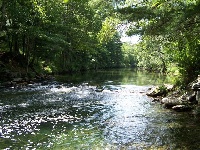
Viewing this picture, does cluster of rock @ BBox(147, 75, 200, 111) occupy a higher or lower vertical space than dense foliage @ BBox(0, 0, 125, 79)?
lower

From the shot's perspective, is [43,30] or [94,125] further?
[43,30]

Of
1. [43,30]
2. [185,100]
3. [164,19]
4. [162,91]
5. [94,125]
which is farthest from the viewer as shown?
[43,30]

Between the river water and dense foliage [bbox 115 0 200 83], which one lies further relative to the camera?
dense foliage [bbox 115 0 200 83]

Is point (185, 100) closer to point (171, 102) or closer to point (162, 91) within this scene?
point (171, 102)

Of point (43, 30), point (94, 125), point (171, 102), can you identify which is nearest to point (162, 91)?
point (171, 102)

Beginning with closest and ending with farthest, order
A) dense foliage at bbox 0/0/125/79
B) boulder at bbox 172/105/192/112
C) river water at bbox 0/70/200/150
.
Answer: river water at bbox 0/70/200/150 → boulder at bbox 172/105/192/112 → dense foliage at bbox 0/0/125/79

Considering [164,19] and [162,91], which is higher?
[164,19]

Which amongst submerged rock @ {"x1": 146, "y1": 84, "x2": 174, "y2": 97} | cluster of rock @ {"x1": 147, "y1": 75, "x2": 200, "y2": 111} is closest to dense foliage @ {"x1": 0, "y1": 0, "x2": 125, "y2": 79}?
cluster of rock @ {"x1": 147, "y1": 75, "x2": 200, "y2": 111}

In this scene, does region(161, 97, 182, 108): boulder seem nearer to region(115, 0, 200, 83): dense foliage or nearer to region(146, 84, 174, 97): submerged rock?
region(146, 84, 174, 97): submerged rock

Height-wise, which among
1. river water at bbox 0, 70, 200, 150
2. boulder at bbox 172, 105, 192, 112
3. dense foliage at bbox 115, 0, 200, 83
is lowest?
river water at bbox 0, 70, 200, 150

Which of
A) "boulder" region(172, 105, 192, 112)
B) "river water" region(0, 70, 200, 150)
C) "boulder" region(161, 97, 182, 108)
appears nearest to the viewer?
"river water" region(0, 70, 200, 150)

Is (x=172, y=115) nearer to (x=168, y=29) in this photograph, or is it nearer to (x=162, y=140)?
(x=162, y=140)

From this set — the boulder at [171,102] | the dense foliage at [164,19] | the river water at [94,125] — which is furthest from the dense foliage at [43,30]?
the boulder at [171,102]

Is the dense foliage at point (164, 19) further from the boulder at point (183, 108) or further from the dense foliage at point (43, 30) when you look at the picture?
the boulder at point (183, 108)
